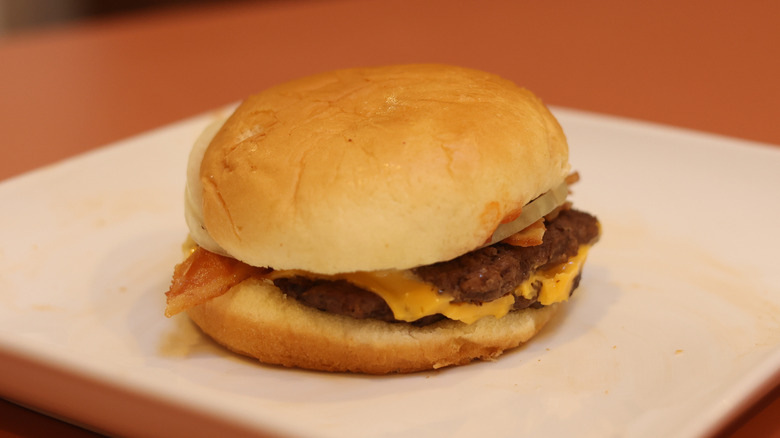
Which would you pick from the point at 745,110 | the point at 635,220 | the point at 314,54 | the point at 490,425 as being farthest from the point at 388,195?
the point at 314,54

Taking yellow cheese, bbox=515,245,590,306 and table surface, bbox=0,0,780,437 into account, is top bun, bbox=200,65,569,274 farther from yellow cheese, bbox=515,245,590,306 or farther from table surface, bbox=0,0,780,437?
table surface, bbox=0,0,780,437

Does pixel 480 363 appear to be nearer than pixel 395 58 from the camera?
Yes

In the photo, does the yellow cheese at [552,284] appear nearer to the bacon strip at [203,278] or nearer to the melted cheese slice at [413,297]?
the melted cheese slice at [413,297]

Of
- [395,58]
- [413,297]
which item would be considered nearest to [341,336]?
[413,297]

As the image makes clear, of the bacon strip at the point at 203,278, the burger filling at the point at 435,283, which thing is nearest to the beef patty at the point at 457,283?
the burger filling at the point at 435,283

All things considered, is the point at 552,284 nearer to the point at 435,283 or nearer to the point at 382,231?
the point at 435,283
